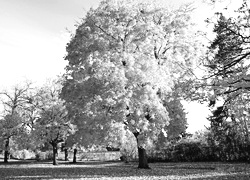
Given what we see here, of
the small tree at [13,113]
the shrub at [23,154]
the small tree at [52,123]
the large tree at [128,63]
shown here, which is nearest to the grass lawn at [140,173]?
the large tree at [128,63]

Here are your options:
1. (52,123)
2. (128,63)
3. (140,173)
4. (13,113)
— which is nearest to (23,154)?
Result: (13,113)

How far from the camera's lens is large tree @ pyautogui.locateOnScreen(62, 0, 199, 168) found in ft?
60.5

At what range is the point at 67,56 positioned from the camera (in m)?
21.6

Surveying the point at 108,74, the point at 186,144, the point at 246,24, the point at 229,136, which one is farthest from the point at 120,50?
the point at 186,144

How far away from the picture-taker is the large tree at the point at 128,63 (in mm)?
18438

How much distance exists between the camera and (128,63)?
1886 cm

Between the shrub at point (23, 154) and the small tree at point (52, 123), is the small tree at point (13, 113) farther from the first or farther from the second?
the shrub at point (23, 154)

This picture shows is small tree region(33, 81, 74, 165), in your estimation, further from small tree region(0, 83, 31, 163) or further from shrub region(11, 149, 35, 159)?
shrub region(11, 149, 35, 159)

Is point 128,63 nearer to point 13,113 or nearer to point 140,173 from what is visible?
point 140,173

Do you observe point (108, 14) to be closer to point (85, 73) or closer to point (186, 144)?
point (85, 73)

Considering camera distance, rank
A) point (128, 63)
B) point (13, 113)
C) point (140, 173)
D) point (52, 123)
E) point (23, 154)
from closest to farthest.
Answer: point (140, 173)
point (128, 63)
point (52, 123)
point (13, 113)
point (23, 154)

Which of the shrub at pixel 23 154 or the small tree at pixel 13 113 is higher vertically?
the small tree at pixel 13 113

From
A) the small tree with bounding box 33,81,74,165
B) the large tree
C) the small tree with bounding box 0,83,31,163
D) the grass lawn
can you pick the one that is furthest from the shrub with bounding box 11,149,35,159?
the large tree

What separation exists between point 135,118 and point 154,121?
1.49m
